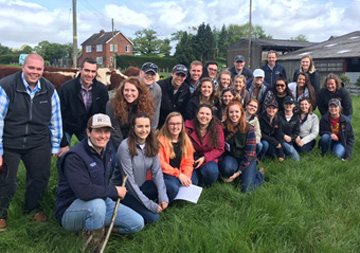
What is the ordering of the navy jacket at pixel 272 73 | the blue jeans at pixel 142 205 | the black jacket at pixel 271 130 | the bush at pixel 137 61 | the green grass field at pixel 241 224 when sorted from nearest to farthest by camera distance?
the green grass field at pixel 241 224, the blue jeans at pixel 142 205, the black jacket at pixel 271 130, the navy jacket at pixel 272 73, the bush at pixel 137 61

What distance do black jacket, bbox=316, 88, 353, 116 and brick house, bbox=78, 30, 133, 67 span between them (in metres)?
58.8

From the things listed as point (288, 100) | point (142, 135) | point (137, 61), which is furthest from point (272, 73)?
point (137, 61)

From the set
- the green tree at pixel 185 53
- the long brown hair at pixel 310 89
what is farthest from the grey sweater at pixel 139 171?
the green tree at pixel 185 53

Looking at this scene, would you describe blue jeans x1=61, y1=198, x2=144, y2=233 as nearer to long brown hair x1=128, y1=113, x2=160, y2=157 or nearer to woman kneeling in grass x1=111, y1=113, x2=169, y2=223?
woman kneeling in grass x1=111, y1=113, x2=169, y2=223

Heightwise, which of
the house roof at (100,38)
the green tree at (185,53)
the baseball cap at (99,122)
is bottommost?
the baseball cap at (99,122)

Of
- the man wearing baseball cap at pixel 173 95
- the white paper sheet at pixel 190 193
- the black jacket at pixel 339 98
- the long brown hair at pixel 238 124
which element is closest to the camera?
the white paper sheet at pixel 190 193

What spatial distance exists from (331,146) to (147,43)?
2881 inches

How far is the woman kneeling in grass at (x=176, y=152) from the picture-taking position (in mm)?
4133

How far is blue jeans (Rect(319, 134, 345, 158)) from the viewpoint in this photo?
586cm

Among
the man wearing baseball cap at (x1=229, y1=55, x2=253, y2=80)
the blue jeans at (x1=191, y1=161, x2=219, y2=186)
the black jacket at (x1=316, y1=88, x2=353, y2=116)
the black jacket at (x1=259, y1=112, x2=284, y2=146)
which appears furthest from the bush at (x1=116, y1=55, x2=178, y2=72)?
the blue jeans at (x1=191, y1=161, x2=219, y2=186)

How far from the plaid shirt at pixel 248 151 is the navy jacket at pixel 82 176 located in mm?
2160

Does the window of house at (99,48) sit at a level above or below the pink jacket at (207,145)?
above

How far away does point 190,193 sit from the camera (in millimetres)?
3977

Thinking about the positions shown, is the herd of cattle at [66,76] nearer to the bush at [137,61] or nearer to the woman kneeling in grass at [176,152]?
the woman kneeling in grass at [176,152]
